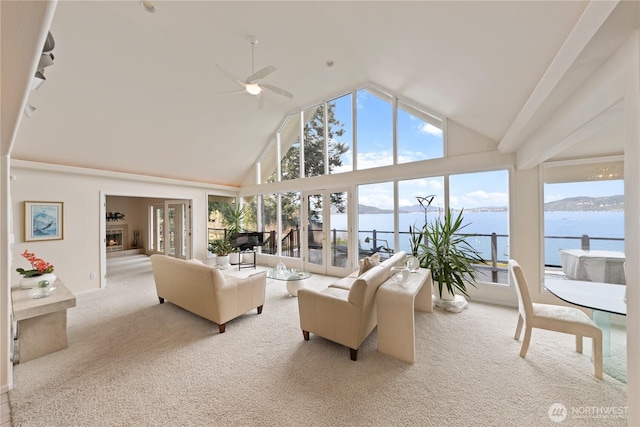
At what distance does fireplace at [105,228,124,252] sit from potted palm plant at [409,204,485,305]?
32.3 feet

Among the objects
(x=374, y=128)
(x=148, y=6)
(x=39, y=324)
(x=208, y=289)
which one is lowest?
(x=39, y=324)

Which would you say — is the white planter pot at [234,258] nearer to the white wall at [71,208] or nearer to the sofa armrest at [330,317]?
the white wall at [71,208]

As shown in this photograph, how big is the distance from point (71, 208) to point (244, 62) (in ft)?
13.7

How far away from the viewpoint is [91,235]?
439 cm

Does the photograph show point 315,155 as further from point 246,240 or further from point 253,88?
point 246,240

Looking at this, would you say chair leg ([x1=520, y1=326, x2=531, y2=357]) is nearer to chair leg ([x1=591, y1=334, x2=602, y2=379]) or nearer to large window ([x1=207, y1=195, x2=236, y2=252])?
chair leg ([x1=591, y1=334, x2=602, y2=379])

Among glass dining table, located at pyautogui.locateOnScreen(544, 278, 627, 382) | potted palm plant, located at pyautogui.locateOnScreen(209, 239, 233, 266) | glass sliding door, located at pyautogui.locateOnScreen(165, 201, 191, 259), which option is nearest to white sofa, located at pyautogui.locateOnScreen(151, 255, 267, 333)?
potted palm plant, located at pyautogui.locateOnScreen(209, 239, 233, 266)

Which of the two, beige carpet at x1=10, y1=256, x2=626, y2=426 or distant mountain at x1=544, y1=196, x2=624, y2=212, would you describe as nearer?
beige carpet at x1=10, y1=256, x2=626, y2=426

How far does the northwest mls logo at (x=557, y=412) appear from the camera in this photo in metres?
1.57

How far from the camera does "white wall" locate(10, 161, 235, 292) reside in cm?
372

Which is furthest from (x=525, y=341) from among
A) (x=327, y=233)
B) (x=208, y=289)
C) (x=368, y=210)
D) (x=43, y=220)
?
(x=43, y=220)

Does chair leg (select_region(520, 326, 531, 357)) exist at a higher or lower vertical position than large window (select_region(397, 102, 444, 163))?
lower

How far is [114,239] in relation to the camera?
805 cm

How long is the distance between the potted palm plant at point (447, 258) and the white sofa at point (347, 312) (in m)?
1.10
